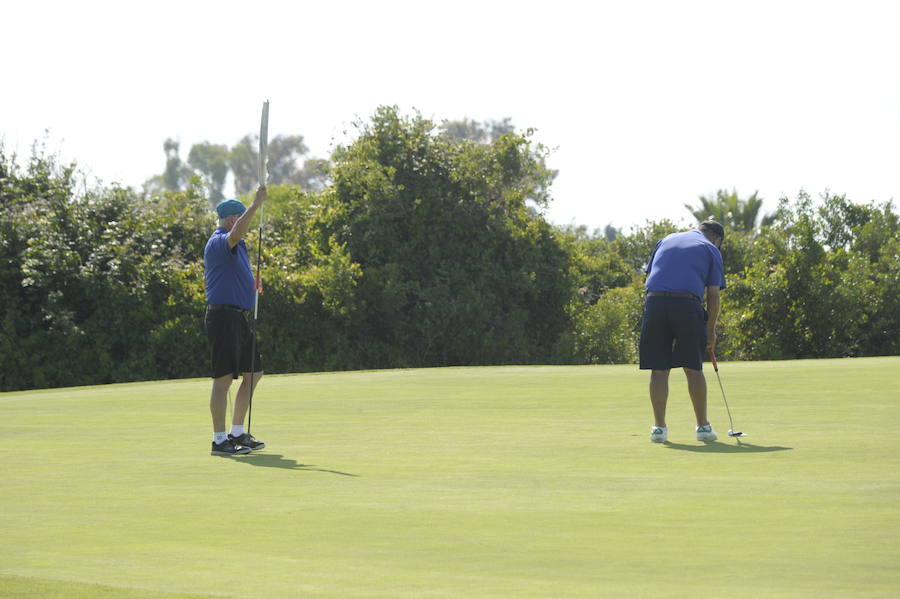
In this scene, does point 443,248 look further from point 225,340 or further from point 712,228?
point 225,340

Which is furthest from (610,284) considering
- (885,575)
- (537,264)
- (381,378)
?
(885,575)

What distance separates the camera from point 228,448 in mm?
9391

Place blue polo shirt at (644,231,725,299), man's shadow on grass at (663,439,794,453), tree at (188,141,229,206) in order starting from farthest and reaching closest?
tree at (188,141,229,206), blue polo shirt at (644,231,725,299), man's shadow on grass at (663,439,794,453)

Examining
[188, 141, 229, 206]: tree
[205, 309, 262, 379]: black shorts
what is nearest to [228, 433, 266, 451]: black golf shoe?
[205, 309, 262, 379]: black shorts

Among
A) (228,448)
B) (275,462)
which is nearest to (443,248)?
(228,448)

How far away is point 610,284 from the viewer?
3841cm

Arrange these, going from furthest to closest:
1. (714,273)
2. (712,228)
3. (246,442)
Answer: (712,228) < (714,273) < (246,442)

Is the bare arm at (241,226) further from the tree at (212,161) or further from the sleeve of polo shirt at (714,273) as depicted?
the tree at (212,161)

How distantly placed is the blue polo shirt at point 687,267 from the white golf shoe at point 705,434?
1.14 meters

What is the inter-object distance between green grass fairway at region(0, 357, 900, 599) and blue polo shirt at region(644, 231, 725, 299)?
1.28 meters

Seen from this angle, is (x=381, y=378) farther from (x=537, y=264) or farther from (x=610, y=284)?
(x=610, y=284)

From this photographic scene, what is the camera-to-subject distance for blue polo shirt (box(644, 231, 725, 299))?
10.2m

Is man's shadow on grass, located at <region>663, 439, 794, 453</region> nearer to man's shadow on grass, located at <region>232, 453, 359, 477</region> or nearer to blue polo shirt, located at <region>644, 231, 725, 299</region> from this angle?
blue polo shirt, located at <region>644, 231, 725, 299</region>

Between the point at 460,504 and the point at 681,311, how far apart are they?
404 cm
